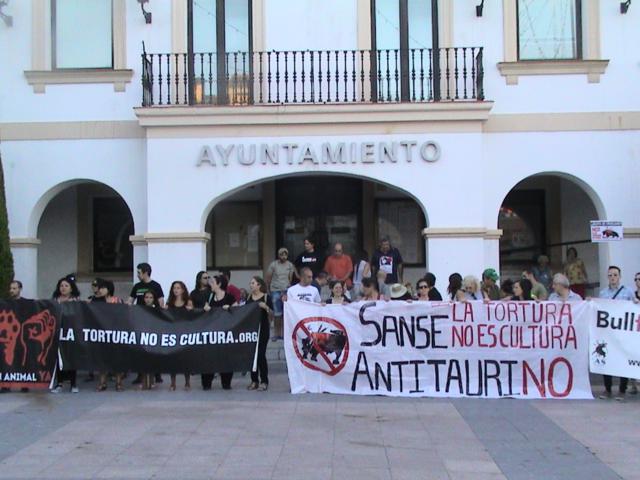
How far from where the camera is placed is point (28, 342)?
12.1 metres

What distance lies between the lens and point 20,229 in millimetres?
15742

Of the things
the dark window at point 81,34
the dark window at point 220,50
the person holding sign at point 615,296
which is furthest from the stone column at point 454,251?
the dark window at point 81,34

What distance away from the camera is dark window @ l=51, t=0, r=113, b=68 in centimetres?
1600

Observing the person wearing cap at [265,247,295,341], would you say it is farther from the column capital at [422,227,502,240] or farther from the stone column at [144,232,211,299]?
the column capital at [422,227,502,240]

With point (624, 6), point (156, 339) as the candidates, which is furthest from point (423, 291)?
point (624, 6)

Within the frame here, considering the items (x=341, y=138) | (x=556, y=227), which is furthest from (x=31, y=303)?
(x=556, y=227)

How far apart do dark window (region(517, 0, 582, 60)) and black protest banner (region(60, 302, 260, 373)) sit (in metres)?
7.55

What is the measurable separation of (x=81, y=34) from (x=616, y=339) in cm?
1076

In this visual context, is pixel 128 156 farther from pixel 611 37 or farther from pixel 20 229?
pixel 611 37

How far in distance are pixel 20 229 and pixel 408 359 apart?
797 centimetres

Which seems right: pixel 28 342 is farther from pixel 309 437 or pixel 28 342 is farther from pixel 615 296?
pixel 615 296

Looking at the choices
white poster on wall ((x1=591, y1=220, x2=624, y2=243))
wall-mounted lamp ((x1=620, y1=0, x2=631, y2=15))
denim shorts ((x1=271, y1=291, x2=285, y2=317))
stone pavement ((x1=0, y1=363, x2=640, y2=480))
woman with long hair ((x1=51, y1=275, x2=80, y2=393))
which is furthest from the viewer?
wall-mounted lamp ((x1=620, y1=0, x2=631, y2=15))

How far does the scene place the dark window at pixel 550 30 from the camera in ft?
52.1

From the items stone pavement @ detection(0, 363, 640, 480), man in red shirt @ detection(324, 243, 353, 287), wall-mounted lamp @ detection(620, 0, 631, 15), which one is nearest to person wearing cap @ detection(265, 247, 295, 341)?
man in red shirt @ detection(324, 243, 353, 287)
